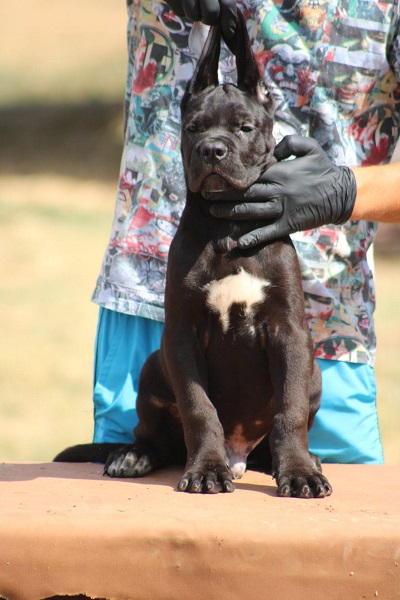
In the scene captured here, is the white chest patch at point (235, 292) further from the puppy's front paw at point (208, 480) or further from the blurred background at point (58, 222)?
the blurred background at point (58, 222)

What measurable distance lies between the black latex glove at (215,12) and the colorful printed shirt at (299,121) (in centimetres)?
38

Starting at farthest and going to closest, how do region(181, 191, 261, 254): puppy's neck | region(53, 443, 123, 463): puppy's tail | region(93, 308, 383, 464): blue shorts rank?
region(93, 308, 383, 464): blue shorts < region(53, 443, 123, 463): puppy's tail < region(181, 191, 261, 254): puppy's neck

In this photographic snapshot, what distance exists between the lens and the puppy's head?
290cm

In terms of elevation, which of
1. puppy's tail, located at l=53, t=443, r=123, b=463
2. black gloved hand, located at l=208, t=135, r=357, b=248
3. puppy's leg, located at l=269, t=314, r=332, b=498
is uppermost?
black gloved hand, located at l=208, t=135, r=357, b=248

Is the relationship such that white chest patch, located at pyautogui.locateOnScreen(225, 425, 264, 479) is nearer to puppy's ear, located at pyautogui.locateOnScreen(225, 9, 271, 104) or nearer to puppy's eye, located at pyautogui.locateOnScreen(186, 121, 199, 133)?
puppy's eye, located at pyautogui.locateOnScreen(186, 121, 199, 133)

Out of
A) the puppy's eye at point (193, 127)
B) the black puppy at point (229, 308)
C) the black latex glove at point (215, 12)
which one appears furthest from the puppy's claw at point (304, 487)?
the black latex glove at point (215, 12)

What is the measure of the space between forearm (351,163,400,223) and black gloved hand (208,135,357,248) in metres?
0.06

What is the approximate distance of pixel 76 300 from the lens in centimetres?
1151

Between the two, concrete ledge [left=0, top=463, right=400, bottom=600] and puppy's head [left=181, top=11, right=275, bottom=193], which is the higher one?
puppy's head [left=181, top=11, right=275, bottom=193]

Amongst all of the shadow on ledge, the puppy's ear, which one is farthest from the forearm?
the shadow on ledge

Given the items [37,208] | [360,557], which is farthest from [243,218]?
[37,208]

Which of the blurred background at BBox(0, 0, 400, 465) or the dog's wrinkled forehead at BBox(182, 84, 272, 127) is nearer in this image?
the dog's wrinkled forehead at BBox(182, 84, 272, 127)

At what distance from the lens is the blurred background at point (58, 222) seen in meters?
7.94

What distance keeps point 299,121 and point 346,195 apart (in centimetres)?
43
